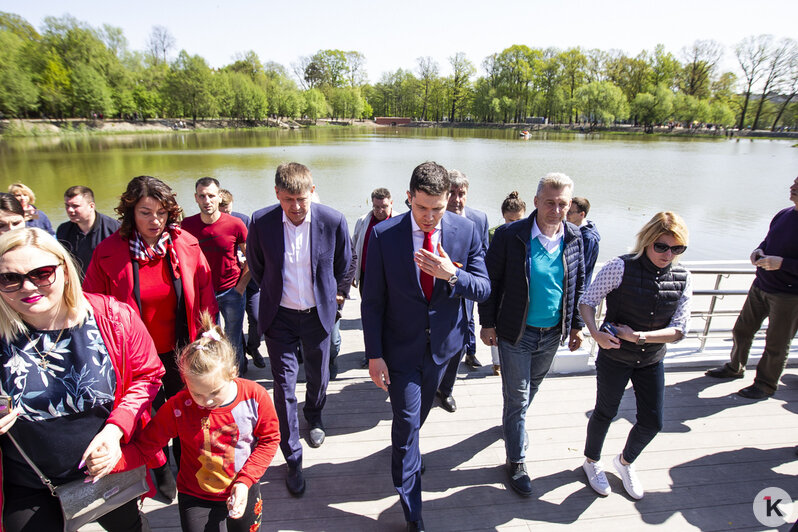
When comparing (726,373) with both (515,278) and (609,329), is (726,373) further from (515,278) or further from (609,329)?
(515,278)

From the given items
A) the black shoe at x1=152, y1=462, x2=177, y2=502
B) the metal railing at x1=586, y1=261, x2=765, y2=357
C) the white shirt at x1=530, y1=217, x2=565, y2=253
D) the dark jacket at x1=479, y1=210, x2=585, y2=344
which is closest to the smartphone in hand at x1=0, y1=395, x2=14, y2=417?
the black shoe at x1=152, y1=462, x2=177, y2=502

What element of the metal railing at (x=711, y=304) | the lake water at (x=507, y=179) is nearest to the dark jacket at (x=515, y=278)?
the metal railing at (x=711, y=304)

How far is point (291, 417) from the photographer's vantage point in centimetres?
271

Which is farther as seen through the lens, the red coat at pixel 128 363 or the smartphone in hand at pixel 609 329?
the smartphone in hand at pixel 609 329

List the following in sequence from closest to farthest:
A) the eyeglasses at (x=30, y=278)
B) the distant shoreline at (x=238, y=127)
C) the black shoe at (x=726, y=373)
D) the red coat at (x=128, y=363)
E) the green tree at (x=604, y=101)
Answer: the eyeglasses at (x=30, y=278), the red coat at (x=128, y=363), the black shoe at (x=726, y=373), the distant shoreline at (x=238, y=127), the green tree at (x=604, y=101)

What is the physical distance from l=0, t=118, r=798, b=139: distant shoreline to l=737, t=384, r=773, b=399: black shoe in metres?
56.0

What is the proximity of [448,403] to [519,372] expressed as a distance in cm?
101

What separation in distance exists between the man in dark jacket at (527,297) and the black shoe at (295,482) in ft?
4.44

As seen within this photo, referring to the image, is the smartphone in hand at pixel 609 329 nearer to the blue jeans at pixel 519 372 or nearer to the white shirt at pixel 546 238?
the blue jeans at pixel 519 372

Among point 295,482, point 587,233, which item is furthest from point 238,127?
point 295,482

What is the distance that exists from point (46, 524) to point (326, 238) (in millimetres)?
1954

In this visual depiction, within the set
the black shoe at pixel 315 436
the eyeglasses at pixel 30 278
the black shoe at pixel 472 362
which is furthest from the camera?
the black shoe at pixel 472 362

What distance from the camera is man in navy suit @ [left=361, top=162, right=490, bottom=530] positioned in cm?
231

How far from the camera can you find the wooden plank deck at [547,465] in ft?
8.13
